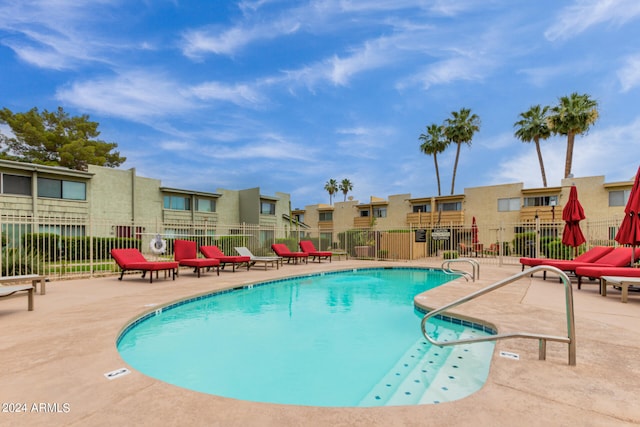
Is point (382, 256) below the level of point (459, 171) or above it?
below

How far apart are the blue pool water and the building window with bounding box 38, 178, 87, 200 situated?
18.2 meters

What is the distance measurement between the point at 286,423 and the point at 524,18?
13.0 metres

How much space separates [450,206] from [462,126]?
36.8 feet

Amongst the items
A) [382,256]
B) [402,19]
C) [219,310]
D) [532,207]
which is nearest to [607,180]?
[532,207]

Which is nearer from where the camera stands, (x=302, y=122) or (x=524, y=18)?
(x=524, y=18)

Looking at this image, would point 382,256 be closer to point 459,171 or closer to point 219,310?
point 219,310

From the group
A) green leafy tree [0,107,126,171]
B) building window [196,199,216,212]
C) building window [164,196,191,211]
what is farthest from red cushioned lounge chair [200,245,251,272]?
green leafy tree [0,107,126,171]

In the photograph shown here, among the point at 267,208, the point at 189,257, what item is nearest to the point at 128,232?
the point at 189,257

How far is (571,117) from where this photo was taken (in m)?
26.5

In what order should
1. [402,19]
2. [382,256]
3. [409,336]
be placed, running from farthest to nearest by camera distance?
[382,256] < [402,19] < [409,336]

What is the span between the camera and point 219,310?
6820mm

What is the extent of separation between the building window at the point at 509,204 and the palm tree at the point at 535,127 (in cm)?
779

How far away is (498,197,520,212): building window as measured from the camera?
87.9 feet

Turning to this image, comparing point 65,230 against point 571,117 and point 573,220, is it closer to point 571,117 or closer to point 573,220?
point 573,220
